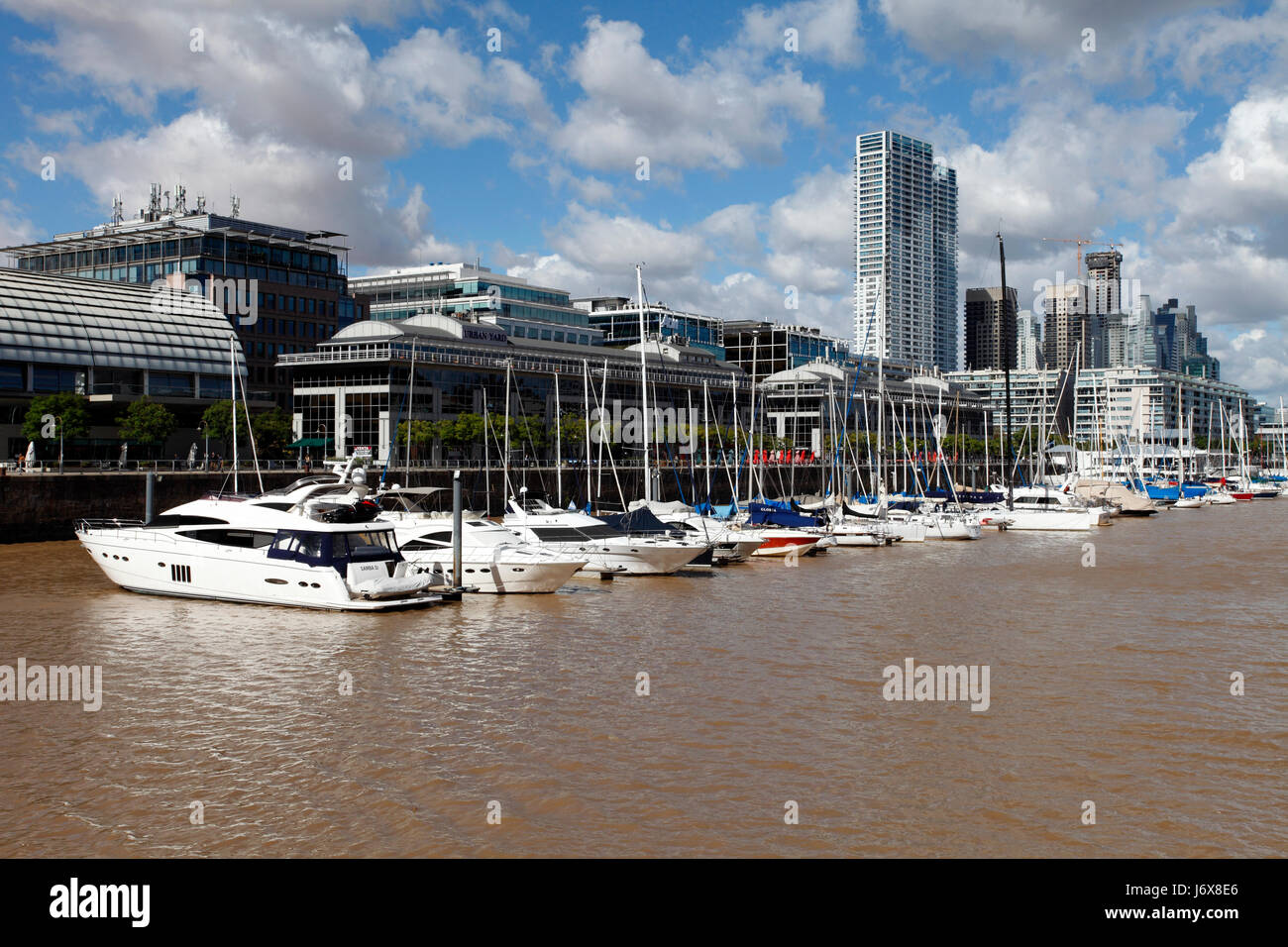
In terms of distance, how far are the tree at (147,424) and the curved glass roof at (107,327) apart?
16.9m

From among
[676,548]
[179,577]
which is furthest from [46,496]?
[676,548]

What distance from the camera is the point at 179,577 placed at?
4631cm

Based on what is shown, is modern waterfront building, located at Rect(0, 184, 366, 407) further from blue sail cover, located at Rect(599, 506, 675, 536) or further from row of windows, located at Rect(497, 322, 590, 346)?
blue sail cover, located at Rect(599, 506, 675, 536)

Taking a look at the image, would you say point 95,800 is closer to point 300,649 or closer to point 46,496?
point 300,649

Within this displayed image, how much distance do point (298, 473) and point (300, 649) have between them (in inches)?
2210

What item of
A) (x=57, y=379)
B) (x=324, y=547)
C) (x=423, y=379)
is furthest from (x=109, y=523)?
(x=423, y=379)

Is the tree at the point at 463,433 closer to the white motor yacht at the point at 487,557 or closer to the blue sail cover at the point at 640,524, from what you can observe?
the blue sail cover at the point at 640,524

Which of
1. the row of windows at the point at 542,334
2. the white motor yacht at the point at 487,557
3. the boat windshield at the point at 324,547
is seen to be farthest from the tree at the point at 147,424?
the row of windows at the point at 542,334

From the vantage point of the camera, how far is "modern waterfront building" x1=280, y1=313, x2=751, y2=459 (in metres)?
130

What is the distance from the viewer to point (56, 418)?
10069 centimetres

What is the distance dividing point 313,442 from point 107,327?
77.3ft

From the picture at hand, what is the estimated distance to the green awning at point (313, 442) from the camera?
12417cm

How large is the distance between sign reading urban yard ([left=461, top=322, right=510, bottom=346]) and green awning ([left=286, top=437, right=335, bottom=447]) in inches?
843

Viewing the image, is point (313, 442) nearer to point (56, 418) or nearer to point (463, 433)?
point (463, 433)
